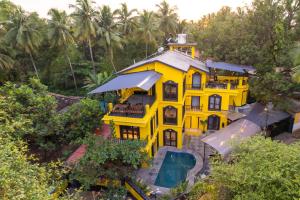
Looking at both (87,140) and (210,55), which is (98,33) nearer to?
(210,55)

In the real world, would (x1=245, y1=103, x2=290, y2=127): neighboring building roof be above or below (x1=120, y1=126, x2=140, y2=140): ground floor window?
below

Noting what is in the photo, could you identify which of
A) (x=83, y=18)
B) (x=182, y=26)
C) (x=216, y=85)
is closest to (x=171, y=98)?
(x=216, y=85)

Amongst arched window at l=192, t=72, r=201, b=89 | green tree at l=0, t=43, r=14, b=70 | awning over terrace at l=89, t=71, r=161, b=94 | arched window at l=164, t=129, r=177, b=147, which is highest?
green tree at l=0, t=43, r=14, b=70

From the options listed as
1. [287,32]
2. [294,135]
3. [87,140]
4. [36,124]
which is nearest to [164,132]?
[87,140]

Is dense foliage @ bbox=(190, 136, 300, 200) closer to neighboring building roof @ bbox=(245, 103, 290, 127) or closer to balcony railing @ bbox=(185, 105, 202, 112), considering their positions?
neighboring building roof @ bbox=(245, 103, 290, 127)

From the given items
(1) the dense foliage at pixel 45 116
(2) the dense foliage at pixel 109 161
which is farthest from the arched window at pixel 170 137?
(1) the dense foliage at pixel 45 116

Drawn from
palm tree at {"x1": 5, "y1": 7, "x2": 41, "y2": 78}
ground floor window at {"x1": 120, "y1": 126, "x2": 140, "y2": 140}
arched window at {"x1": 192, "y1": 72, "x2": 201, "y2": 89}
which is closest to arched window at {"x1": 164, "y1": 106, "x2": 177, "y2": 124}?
arched window at {"x1": 192, "y1": 72, "x2": 201, "y2": 89}

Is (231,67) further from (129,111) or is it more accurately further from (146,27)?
(146,27)
